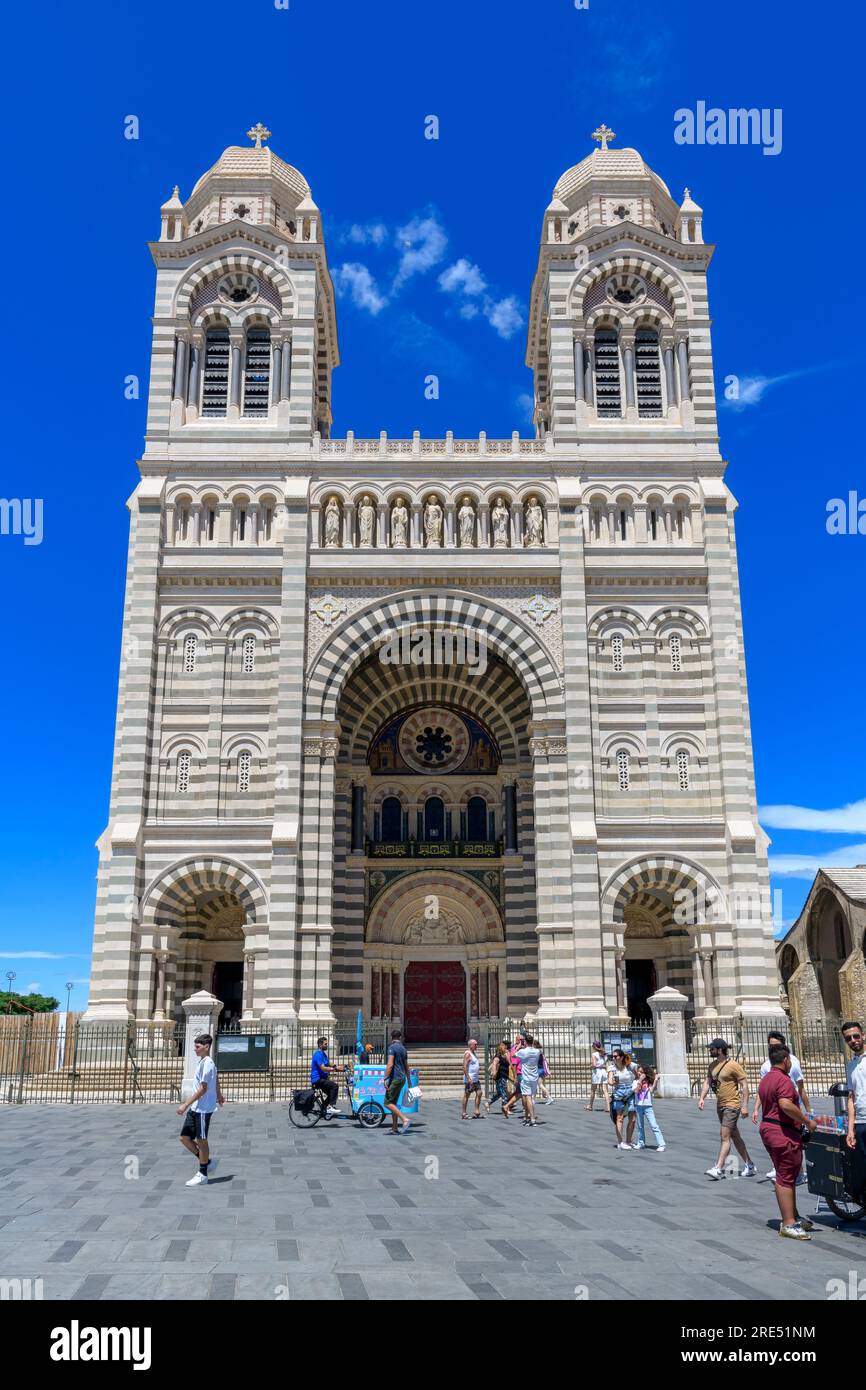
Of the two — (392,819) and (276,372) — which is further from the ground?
(276,372)

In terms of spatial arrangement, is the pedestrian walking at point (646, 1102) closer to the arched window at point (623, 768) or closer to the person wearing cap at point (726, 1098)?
the person wearing cap at point (726, 1098)

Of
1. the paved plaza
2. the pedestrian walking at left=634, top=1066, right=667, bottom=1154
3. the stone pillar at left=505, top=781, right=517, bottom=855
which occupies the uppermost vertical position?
the stone pillar at left=505, top=781, right=517, bottom=855

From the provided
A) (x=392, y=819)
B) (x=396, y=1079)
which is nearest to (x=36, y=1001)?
(x=392, y=819)

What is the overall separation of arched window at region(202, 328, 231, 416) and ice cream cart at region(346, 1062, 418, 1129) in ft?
79.5

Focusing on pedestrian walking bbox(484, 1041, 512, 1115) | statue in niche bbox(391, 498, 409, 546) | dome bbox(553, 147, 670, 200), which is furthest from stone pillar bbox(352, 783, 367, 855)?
dome bbox(553, 147, 670, 200)

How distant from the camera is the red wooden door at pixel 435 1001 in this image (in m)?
37.4

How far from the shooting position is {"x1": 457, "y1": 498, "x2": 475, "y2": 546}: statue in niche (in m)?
35.3

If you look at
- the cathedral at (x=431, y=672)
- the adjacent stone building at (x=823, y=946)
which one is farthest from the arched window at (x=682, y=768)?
the adjacent stone building at (x=823, y=946)

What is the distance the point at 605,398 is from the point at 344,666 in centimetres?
1326

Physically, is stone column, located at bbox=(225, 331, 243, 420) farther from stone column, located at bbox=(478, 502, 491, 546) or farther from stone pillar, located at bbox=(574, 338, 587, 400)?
stone pillar, located at bbox=(574, 338, 587, 400)

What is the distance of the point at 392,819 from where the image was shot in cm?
Result: 3884

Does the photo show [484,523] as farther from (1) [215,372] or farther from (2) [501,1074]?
(2) [501,1074]

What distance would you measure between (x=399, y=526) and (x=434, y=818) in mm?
10601
